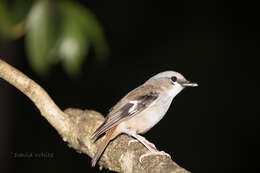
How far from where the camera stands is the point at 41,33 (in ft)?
8.25

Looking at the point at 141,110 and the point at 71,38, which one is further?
the point at 141,110

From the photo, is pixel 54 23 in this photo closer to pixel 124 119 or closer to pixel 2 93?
pixel 124 119

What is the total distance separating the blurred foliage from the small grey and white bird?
1.30m

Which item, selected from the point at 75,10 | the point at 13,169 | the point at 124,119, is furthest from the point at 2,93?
the point at 75,10

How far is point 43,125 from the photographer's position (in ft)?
25.3

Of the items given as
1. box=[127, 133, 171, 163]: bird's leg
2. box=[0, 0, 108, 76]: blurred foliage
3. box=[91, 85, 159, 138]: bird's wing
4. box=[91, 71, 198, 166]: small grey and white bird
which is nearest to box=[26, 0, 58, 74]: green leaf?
box=[0, 0, 108, 76]: blurred foliage

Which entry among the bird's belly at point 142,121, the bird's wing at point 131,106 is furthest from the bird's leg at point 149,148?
the bird's wing at point 131,106

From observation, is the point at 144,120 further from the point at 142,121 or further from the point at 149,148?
the point at 149,148

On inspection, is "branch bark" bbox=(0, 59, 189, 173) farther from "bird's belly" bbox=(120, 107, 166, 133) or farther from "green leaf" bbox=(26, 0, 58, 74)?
"green leaf" bbox=(26, 0, 58, 74)

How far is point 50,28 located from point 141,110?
2104 millimetres

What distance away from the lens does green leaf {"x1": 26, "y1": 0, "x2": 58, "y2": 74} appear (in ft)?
8.22

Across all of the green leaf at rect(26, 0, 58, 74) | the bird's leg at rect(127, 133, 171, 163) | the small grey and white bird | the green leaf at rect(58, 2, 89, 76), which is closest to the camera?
the green leaf at rect(26, 0, 58, 74)

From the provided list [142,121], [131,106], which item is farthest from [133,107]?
[142,121]

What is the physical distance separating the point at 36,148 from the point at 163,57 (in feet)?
9.62
